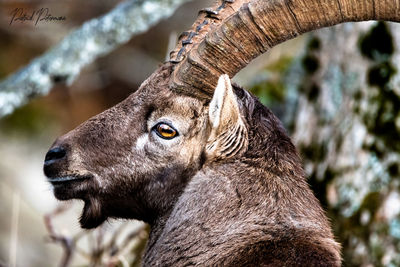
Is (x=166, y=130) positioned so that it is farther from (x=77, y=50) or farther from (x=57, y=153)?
(x=77, y=50)

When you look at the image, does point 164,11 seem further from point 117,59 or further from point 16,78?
point 117,59

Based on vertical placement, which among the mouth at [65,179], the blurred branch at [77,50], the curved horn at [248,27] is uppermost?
the blurred branch at [77,50]

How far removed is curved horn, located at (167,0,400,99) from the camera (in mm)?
4566

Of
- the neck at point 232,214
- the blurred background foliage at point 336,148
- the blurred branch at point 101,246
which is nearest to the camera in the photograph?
the neck at point 232,214

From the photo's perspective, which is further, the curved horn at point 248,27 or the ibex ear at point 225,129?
the ibex ear at point 225,129

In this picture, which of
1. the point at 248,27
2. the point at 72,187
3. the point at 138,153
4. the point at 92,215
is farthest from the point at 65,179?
the point at 248,27

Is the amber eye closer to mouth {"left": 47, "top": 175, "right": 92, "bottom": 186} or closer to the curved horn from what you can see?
the curved horn

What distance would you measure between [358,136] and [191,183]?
3.08m

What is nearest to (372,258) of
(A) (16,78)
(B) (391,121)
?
(B) (391,121)

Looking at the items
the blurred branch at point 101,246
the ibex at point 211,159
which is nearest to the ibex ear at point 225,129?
the ibex at point 211,159

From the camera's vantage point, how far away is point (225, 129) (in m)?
4.89

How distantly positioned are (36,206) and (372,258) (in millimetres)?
6694

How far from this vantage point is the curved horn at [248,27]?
15.0 ft

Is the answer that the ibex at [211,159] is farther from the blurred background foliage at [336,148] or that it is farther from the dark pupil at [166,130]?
the blurred background foliage at [336,148]
